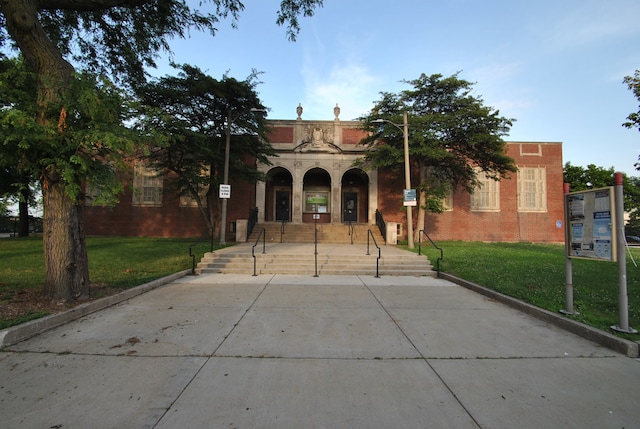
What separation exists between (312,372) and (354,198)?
22.6m

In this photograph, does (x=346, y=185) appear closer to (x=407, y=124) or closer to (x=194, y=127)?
(x=407, y=124)

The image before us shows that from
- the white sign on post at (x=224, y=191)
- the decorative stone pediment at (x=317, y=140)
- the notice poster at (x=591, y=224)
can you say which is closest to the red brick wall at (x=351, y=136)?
the decorative stone pediment at (x=317, y=140)

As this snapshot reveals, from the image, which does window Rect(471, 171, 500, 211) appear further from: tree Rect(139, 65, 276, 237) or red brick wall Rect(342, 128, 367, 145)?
tree Rect(139, 65, 276, 237)

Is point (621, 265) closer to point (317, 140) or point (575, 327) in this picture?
point (575, 327)

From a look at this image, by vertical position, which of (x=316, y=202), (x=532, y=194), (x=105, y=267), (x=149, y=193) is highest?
(x=149, y=193)

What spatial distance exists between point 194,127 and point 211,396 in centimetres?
1639

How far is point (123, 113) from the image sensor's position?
6.01 metres

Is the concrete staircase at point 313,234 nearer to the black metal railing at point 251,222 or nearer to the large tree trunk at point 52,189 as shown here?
the black metal railing at point 251,222

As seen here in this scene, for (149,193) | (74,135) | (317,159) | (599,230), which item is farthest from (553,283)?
(149,193)

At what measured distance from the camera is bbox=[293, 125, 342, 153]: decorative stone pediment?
76.1 feet

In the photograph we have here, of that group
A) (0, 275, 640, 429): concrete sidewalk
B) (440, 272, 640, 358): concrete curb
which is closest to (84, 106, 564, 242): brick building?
(440, 272, 640, 358): concrete curb

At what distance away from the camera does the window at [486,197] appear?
80.3 ft

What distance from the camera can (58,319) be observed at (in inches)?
197

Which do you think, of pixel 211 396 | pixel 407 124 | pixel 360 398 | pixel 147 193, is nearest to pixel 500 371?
pixel 360 398
